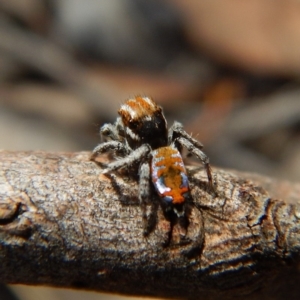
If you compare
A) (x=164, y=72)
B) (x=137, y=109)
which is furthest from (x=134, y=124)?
(x=164, y=72)

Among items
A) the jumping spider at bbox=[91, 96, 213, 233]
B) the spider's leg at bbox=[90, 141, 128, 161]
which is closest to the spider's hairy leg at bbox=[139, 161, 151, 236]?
the jumping spider at bbox=[91, 96, 213, 233]

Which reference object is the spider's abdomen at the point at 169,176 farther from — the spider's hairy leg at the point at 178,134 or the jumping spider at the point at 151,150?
the spider's hairy leg at the point at 178,134

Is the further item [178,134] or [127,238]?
[178,134]

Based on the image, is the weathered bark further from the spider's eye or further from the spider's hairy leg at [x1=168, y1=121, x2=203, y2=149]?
the spider's hairy leg at [x1=168, y1=121, x2=203, y2=149]

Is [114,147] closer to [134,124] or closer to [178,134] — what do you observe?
[134,124]

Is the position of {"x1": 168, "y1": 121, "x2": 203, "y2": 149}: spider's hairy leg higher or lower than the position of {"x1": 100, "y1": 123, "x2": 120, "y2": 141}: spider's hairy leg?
lower

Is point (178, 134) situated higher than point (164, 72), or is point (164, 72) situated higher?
point (164, 72)
